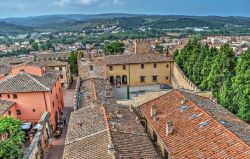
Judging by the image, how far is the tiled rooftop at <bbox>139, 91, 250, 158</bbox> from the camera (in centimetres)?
2167

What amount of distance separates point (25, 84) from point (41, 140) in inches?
402

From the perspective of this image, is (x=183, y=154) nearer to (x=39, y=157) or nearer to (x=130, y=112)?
(x=130, y=112)

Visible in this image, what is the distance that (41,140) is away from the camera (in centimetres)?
2914

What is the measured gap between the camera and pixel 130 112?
32.0 meters

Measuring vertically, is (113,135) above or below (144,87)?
above

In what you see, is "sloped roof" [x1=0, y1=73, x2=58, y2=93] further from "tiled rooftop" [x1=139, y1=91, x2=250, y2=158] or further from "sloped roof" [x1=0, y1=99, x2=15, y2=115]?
"tiled rooftop" [x1=139, y1=91, x2=250, y2=158]

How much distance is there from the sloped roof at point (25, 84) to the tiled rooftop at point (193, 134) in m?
13.7

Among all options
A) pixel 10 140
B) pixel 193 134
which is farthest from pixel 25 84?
pixel 193 134

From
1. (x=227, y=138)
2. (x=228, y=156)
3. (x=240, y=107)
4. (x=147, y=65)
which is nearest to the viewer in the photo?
(x=228, y=156)

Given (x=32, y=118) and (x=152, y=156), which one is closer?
(x=152, y=156)

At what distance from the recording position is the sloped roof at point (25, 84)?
35.6 metres

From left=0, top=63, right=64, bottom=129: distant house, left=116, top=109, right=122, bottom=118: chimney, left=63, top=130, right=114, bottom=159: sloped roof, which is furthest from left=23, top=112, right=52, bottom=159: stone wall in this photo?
left=116, top=109, right=122, bottom=118: chimney

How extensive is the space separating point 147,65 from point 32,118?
93.4 feet

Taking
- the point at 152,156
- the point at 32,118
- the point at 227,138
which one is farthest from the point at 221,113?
the point at 32,118
